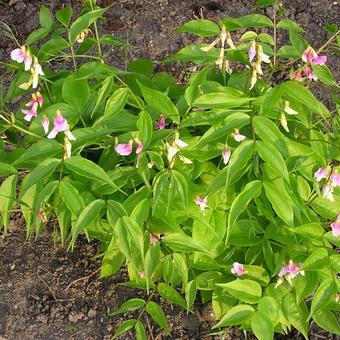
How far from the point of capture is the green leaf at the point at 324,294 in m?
1.76

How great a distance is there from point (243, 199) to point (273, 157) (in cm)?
18

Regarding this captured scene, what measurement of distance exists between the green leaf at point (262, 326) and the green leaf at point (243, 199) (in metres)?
0.33

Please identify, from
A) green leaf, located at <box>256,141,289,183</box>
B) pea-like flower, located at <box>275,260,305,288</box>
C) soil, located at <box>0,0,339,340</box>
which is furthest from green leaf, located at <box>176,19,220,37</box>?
soil, located at <box>0,0,339,340</box>

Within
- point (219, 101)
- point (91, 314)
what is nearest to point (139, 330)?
point (91, 314)

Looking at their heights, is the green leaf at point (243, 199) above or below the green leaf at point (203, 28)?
below

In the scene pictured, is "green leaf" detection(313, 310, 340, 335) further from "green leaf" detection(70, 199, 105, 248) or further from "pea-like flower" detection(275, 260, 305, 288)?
"green leaf" detection(70, 199, 105, 248)

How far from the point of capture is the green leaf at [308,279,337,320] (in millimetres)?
1759

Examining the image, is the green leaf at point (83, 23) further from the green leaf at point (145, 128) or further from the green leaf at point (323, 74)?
the green leaf at point (323, 74)

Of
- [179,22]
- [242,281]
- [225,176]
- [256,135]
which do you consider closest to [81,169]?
[225,176]

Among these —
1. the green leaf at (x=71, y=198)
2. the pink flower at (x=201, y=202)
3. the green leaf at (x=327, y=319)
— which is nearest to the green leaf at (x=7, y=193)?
the green leaf at (x=71, y=198)

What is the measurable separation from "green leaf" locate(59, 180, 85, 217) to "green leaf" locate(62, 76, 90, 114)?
0.27 metres

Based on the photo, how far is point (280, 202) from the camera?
177cm

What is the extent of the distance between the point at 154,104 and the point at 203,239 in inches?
19.3

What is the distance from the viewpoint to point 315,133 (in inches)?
75.0
